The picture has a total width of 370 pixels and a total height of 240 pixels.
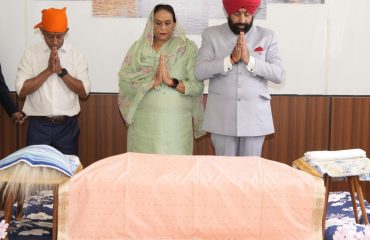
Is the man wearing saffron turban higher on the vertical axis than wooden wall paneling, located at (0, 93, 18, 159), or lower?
higher

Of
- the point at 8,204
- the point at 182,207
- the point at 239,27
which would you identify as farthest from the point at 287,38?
the point at 8,204

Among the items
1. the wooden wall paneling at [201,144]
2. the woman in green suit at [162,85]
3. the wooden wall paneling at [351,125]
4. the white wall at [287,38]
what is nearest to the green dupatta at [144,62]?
the woman in green suit at [162,85]

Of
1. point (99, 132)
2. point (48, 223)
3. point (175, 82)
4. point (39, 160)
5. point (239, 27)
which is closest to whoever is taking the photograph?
point (39, 160)

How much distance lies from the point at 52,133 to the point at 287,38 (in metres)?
2.08

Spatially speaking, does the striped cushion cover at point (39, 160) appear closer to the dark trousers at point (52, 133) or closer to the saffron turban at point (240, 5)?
the dark trousers at point (52, 133)

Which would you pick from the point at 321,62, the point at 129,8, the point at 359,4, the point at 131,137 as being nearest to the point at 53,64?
the point at 131,137

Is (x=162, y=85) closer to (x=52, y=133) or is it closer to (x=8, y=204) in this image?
(x=52, y=133)

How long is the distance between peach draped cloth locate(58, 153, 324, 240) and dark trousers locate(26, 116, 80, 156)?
4.27 feet

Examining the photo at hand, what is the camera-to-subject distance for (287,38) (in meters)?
4.78

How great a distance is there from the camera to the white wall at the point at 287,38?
4738 mm

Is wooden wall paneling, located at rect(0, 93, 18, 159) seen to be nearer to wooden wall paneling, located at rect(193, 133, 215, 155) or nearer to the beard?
wooden wall paneling, located at rect(193, 133, 215, 155)

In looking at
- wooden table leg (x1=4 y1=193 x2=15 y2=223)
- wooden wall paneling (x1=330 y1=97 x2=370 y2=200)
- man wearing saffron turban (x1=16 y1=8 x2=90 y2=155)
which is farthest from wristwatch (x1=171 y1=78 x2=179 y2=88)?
wooden wall paneling (x1=330 y1=97 x2=370 y2=200)

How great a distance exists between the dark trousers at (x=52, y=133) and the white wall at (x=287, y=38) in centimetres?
83

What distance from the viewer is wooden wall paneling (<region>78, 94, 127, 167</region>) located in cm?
486
